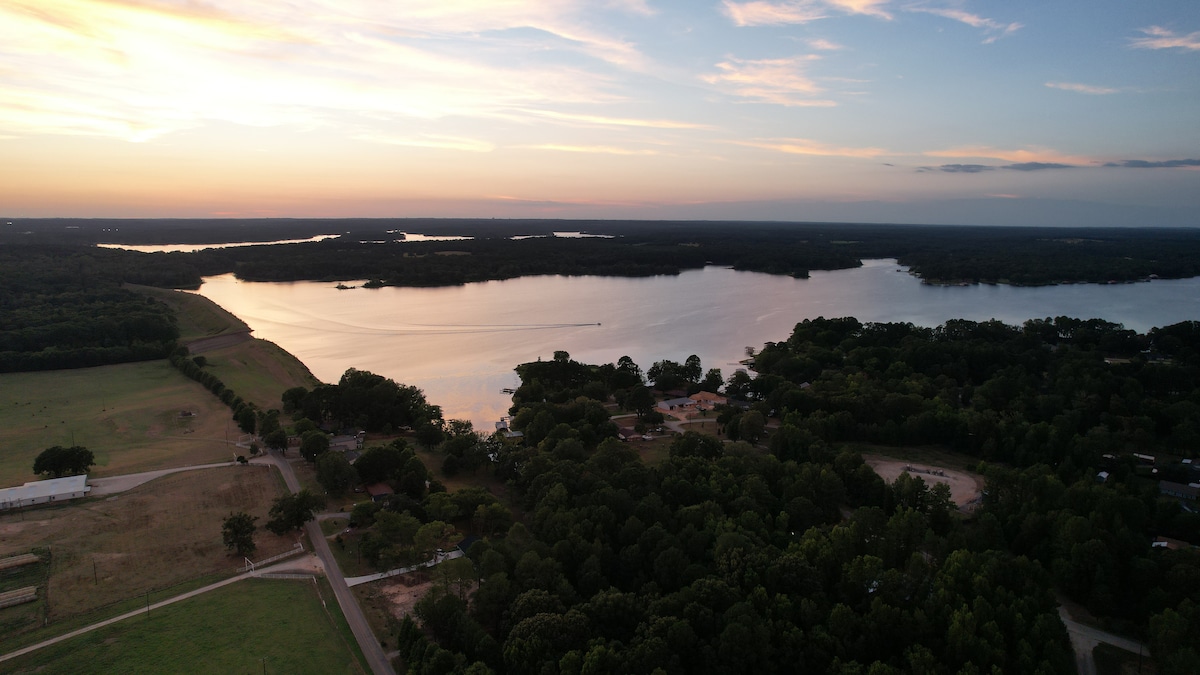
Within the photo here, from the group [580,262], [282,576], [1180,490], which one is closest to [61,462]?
[282,576]

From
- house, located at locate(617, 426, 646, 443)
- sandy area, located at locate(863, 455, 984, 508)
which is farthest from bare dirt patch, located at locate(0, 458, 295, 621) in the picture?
sandy area, located at locate(863, 455, 984, 508)

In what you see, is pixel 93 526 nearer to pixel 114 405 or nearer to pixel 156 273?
pixel 114 405

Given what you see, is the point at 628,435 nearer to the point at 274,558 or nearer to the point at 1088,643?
the point at 274,558

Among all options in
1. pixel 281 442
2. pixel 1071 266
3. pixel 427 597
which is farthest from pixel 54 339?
pixel 1071 266

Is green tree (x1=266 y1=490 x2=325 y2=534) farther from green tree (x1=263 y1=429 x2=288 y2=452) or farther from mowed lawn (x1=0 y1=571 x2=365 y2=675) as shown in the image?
green tree (x1=263 y1=429 x2=288 y2=452)

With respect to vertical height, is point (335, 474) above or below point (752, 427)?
below

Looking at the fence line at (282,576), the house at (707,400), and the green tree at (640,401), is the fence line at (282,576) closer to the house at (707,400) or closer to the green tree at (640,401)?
the green tree at (640,401)
